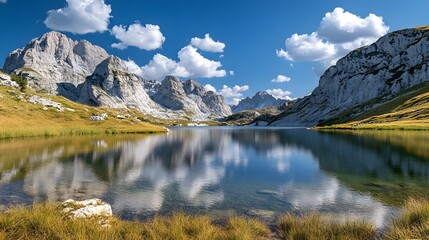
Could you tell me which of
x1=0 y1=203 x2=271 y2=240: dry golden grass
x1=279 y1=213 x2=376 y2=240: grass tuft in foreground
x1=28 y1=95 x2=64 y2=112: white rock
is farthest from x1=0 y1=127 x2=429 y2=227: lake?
x1=28 y1=95 x2=64 y2=112: white rock

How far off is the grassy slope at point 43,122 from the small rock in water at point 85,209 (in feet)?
252

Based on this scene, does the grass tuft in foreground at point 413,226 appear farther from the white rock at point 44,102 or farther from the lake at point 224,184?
the white rock at point 44,102

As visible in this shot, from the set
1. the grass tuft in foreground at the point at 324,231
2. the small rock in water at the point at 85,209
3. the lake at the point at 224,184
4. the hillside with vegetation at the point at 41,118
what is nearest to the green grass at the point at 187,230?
the grass tuft in foreground at the point at 324,231

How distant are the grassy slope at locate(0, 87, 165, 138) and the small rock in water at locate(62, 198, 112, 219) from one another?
252 ft

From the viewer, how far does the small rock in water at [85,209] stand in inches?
605

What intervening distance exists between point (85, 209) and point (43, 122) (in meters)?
105

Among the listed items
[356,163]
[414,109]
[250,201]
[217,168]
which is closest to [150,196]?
[250,201]

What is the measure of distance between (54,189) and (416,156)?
5085 centimetres

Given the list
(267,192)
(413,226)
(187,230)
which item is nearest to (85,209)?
(187,230)

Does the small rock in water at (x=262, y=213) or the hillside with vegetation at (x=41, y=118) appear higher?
the hillside with vegetation at (x=41, y=118)

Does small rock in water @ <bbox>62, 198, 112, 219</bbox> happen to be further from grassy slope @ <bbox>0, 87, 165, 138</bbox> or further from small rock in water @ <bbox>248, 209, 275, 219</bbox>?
grassy slope @ <bbox>0, 87, 165, 138</bbox>

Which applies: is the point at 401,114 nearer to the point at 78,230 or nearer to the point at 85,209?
the point at 85,209

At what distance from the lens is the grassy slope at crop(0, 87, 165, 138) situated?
88.4 metres

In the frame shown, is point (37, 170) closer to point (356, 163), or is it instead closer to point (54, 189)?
point (54, 189)
